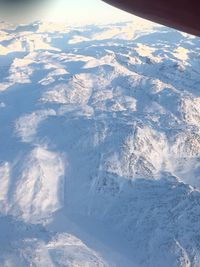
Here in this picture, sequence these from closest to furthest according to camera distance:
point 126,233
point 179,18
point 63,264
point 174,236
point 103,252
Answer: point 179,18, point 63,264, point 103,252, point 174,236, point 126,233

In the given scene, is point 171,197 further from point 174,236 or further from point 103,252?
point 103,252

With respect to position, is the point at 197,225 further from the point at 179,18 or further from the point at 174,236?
the point at 179,18

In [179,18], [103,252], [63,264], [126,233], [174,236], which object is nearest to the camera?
[179,18]

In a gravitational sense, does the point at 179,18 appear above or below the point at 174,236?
above

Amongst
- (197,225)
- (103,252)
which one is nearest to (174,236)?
(197,225)

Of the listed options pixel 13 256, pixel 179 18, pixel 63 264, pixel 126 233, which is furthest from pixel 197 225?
pixel 179 18

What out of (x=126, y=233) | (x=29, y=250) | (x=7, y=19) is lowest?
(x=126, y=233)

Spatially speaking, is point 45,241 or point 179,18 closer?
point 179,18
